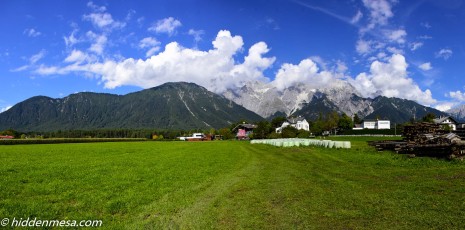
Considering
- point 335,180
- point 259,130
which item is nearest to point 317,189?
point 335,180

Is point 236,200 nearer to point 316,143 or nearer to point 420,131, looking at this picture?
point 420,131

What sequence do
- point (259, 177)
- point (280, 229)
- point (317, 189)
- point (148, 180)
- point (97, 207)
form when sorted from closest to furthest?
point (280, 229), point (97, 207), point (317, 189), point (148, 180), point (259, 177)

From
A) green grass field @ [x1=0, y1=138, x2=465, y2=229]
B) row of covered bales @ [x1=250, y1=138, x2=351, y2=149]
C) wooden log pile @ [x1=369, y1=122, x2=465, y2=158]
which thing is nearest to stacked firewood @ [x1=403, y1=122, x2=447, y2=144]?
wooden log pile @ [x1=369, y1=122, x2=465, y2=158]

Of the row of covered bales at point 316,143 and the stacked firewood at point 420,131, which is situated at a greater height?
the stacked firewood at point 420,131

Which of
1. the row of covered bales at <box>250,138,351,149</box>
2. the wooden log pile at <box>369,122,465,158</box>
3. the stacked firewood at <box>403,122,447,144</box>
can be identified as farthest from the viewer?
the row of covered bales at <box>250,138,351,149</box>

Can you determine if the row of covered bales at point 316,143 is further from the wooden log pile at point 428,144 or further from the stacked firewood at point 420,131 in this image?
the stacked firewood at point 420,131

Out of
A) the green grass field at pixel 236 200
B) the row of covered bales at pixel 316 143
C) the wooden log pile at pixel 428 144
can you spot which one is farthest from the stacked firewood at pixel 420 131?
the green grass field at pixel 236 200

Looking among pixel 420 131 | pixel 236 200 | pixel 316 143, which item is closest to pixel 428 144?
pixel 420 131

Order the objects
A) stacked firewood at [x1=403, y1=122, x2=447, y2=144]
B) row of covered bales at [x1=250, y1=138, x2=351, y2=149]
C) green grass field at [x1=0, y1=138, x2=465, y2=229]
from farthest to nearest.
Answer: row of covered bales at [x1=250, y1=138, x2=351, y2=149] → stacked firewood at [x1=403, y1=122, x2=447, y2=144] → green grass field at [x1=0, y1=138, x2=465, y2=229]

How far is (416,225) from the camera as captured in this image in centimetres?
1072

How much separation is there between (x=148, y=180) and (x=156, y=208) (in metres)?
6.77

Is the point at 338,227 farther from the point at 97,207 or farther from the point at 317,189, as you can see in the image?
the point at 97,207

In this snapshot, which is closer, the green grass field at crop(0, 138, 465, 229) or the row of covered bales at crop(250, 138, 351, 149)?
the green grass field at crop(0, 138, 465, 229)

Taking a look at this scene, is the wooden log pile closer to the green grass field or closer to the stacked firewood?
the stacked firewood
